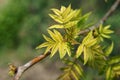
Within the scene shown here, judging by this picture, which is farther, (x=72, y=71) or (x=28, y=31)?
(x=28, y=31)

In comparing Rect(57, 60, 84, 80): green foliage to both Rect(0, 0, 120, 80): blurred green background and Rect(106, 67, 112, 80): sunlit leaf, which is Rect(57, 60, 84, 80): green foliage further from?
Rect(0, 0, 120, 80): blurred green background

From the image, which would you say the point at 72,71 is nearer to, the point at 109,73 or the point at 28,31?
the point at 109,73

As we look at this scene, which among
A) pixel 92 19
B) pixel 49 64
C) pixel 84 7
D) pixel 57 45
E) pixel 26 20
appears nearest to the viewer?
pixel 57 45

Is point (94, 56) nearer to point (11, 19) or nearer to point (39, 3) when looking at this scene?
point (39, 3)

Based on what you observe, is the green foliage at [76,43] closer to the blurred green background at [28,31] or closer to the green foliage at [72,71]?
the green foliage at [72,71]

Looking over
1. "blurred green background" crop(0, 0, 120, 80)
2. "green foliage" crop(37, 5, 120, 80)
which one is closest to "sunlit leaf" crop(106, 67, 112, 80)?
"green foliage" crop(37, 5, 120, 80)

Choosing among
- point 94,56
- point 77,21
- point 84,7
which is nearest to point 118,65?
point 94,56

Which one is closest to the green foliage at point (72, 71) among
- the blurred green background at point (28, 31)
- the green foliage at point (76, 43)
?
the green foliage at point (76, 43)

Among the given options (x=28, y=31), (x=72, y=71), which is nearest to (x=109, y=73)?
(x=72, y=71)
